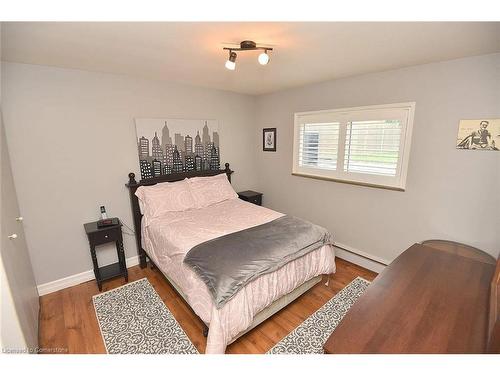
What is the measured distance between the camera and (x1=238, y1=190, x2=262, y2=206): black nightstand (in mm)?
3650

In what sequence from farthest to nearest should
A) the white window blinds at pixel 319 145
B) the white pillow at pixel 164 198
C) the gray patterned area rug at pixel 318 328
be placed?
the white window blinds at pixel 319 145 < the white pillow at pixel 164 198 < the gray patterned area rug at pixel 318 328

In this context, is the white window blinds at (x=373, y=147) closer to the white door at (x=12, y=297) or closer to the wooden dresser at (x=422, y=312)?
the wooden dresser at (x=422, y=312)

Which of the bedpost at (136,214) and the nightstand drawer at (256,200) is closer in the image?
the bedpost at (136,214)

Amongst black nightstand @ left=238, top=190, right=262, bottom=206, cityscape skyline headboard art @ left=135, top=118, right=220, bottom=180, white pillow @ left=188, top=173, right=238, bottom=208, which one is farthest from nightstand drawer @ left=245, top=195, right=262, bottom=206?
cityscape skyline headboard art @ left=135, top=118, right=220, bottom=180

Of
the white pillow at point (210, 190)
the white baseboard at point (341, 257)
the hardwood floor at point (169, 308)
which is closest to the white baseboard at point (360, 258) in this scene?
the white baseboard at point (341, 257)

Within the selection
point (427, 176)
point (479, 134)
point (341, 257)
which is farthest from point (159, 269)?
point (479, 134)

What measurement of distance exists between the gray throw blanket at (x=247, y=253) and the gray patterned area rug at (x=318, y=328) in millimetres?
574

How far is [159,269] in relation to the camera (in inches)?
98.5

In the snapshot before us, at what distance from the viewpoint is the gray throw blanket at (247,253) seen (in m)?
1.60

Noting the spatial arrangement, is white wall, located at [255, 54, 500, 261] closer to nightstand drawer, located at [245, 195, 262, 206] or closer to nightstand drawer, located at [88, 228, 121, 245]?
nightstand drawer, located at [245, 195, 262, 206]

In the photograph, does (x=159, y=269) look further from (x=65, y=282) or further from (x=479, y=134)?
(x=479, y=134)

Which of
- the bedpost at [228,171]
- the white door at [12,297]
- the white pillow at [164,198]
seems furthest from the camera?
the bedpost at [228,171]

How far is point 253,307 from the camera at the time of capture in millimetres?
1734

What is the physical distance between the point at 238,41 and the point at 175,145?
5.67 feet
